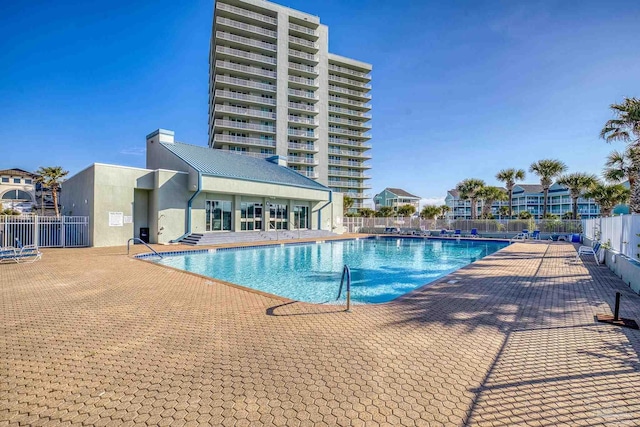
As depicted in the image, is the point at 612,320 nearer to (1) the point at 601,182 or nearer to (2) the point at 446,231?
(2) the point at 446,231

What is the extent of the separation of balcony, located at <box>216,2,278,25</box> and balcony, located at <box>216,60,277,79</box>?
775 centimetres

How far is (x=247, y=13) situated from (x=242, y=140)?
2060cm

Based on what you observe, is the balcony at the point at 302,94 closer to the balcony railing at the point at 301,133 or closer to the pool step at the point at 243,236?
the balcony railing at the point at 301,133

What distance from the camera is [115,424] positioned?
250cm

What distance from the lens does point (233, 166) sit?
25.3 metres

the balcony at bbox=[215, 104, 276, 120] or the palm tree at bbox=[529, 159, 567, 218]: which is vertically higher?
the balcony at bbox=[215, 104, 276, 120]

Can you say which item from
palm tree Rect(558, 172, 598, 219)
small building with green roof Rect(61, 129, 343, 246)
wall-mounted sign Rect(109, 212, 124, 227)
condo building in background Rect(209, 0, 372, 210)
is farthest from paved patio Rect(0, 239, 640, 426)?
condo building in background Rect(209, 0, 372, 210)

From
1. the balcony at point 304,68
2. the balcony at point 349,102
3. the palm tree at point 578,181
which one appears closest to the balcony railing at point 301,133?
the balcony at point 349,102

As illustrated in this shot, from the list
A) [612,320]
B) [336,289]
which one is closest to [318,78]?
[336,289]

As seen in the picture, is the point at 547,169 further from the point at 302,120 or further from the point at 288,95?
the point at 288,95

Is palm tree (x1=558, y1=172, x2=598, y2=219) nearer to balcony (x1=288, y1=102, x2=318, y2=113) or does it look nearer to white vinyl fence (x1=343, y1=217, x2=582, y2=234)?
white vinyl fence (x1=343, y1=217, x2=582, y2=234)

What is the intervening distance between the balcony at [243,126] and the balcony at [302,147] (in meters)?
3.99

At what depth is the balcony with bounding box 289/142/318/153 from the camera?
5081 cm

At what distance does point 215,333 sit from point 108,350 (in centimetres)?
134
